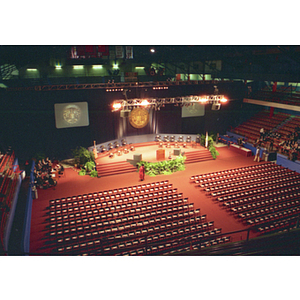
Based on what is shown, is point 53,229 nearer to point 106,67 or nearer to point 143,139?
point 143,139

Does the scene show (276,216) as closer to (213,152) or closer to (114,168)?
(213,152)

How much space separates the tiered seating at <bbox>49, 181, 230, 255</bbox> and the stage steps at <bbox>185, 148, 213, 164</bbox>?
579 cm

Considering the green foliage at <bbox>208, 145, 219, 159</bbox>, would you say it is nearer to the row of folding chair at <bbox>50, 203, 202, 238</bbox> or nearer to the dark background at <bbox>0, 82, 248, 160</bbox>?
the dark background at <bbox>0, 82, 248, 160</bbox>

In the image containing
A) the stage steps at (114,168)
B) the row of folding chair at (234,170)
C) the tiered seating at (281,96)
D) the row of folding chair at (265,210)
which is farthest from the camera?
the tiered seating at (281,96)

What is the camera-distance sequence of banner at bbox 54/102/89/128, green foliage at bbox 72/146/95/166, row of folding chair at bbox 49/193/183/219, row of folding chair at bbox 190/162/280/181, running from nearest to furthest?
row of folding chair at bbox 49/193/183/219
row of folding chair at bbox 190/162/280/181
green foliage at bbox 72/146/95/166
banner at bbox 54/102/89/128

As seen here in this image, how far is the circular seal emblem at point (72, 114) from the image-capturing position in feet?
63.5

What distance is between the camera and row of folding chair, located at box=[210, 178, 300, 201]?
14.3 m

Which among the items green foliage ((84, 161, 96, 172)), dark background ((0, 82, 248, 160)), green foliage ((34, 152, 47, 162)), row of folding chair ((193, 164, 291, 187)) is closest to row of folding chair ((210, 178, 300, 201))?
row of folding chair ((193, 164, 291, 187))

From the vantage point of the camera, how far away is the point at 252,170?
17359 millimetres

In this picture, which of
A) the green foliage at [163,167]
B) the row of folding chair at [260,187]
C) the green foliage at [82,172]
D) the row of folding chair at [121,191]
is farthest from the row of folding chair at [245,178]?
the green foliage at [82,172]

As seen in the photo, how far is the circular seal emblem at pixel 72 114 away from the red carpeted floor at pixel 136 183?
3.69 meters

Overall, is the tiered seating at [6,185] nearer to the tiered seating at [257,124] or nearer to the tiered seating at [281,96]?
the tiered seating at [257,124]

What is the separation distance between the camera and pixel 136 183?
16234 millimetres

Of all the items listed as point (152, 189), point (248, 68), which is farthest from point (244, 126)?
point (152, 189)
